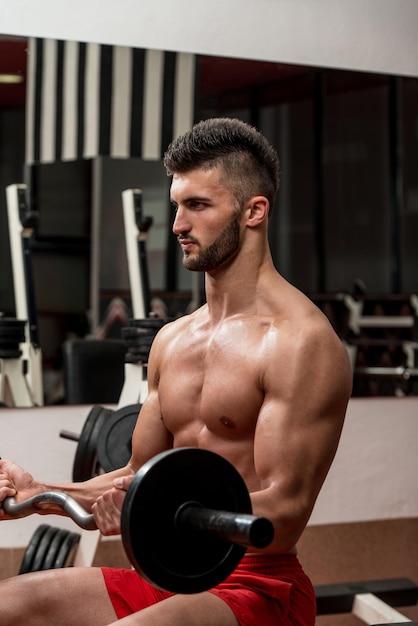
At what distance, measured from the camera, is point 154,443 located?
7.11 feet

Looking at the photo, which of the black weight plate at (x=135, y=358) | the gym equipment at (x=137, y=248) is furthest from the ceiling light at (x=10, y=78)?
the black weight plate at (x=135, y=358)

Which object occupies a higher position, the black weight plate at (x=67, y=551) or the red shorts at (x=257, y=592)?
the red shorts at (x=257, y=592)

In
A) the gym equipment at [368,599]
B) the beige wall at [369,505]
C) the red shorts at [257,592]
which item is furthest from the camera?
the beige wall at [369,505]

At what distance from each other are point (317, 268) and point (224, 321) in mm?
2181

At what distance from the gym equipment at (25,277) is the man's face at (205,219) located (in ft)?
6.02

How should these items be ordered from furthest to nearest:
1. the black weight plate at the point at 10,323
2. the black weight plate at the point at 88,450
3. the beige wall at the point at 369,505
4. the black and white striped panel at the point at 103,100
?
1. the beige wall at the point at 369,505
2. the black and white striped panel at the point at 103,100
3. the black weight plate at the point at 10,323
4. the black weight plate at the point at 88,450

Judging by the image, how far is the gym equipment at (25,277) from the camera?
375cm

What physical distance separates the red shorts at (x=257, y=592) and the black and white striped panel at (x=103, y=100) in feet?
7.45

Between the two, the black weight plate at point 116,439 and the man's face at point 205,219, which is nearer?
the man's face at point 205,219

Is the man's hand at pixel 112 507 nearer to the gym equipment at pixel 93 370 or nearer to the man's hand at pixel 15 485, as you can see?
the man's hand at pixel 15 485

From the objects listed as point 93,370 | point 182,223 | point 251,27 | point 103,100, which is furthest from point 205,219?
point 251,27

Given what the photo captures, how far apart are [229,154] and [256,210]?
137mm

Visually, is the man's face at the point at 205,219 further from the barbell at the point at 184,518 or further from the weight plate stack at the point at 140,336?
the weight plate stack at the point at 140,336

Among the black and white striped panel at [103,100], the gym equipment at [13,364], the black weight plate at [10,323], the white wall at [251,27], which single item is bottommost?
the gym equipment at [13,364]
